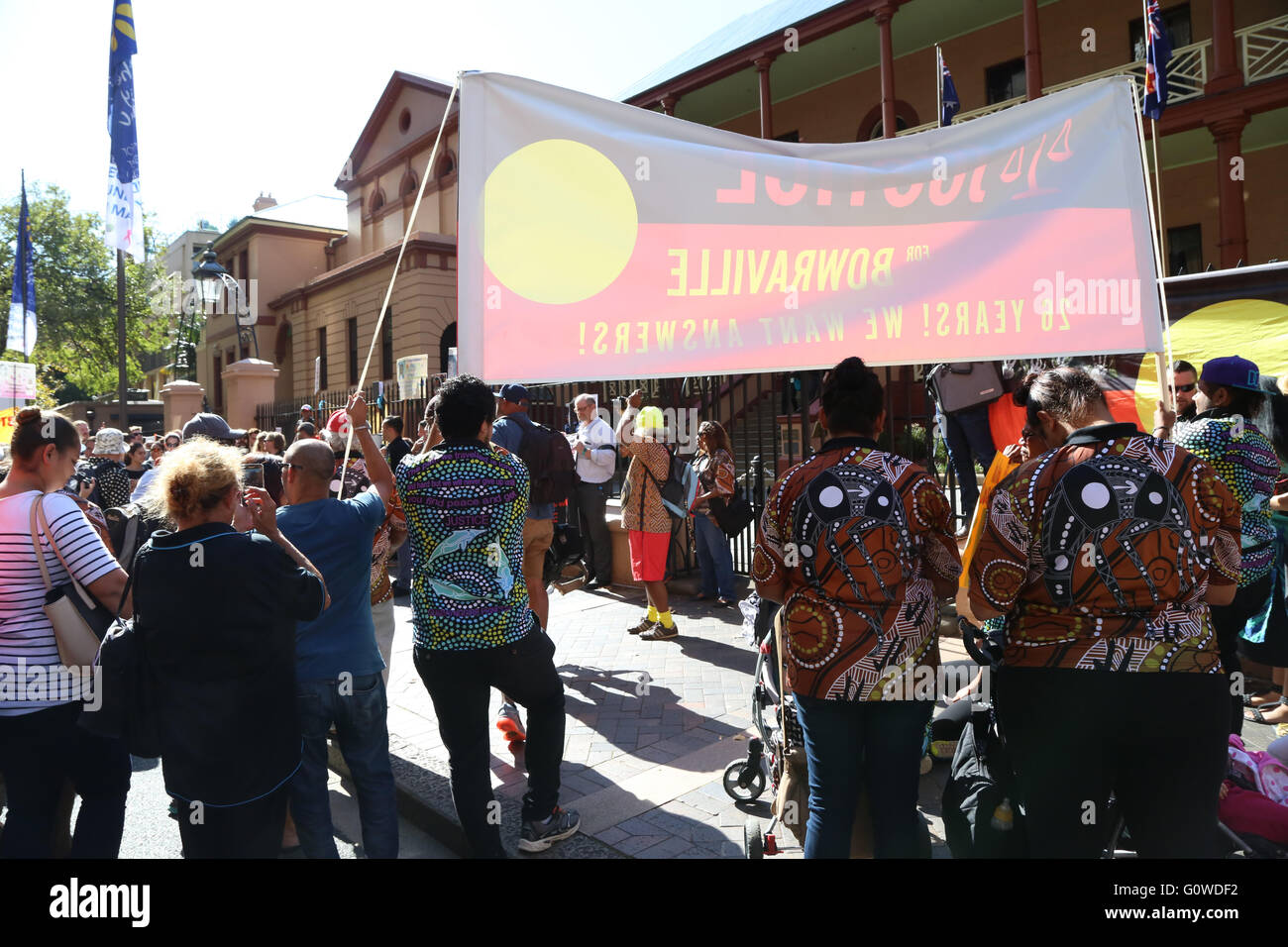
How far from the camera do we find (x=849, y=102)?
20.6 metres

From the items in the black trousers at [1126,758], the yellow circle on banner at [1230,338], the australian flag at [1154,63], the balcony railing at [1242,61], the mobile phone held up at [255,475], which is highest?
the balcony railing at [1242,61]

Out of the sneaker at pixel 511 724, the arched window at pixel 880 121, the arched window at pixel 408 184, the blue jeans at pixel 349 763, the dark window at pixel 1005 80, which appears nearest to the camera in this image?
the blue jeans at pixel 349 763

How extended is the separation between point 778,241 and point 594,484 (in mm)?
6055

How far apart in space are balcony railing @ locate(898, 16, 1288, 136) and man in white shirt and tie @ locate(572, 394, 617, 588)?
883 centimetres

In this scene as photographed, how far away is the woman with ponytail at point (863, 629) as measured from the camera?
2523 mm

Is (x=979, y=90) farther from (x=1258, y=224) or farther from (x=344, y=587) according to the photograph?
(x=344, y=587)

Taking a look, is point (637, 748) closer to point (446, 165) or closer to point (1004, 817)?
point (1004, 817)

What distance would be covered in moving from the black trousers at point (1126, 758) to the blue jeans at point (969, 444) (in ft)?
13.3

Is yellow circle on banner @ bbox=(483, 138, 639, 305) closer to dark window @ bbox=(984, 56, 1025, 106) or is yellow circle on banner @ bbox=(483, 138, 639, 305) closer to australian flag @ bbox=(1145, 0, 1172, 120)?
australian flag @ bbox=(1145, 0, 1172, 120)

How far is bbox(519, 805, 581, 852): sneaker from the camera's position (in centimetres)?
350

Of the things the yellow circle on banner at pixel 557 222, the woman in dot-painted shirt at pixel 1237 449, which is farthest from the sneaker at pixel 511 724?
the woman in dot-painted shirt at pixel 1237 449

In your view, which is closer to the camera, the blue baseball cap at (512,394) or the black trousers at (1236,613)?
the black trousers at (1236,613)

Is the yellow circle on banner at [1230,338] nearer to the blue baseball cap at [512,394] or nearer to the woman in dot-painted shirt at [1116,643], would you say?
the woman in dot-painted shirt at [1116,643]

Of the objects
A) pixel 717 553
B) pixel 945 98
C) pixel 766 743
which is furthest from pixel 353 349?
pixel 766 743
